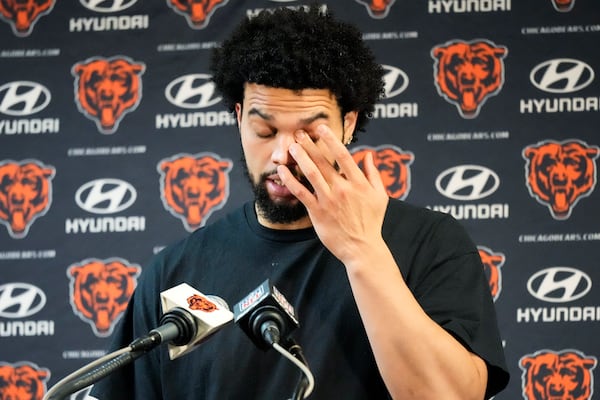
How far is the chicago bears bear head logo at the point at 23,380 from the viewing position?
2.70m

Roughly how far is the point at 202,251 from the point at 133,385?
0.85ft

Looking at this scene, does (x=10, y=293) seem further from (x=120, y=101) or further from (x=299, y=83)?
(x=299, y=83)

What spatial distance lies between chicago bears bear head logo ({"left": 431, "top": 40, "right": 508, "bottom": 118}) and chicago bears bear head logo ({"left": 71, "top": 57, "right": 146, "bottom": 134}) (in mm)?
1013

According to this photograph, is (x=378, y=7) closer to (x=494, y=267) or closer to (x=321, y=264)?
(x=494, y=267)

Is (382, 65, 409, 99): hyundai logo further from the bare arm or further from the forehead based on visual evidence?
the bare arm

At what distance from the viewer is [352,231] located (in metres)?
1.13

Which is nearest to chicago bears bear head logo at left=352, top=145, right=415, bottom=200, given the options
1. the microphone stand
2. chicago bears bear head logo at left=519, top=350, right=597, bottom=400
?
chicago bears bear head logo at left=519, top=350, right=597, bottom=400

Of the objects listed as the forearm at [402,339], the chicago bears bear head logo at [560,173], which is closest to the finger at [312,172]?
the forearm at [402,339]

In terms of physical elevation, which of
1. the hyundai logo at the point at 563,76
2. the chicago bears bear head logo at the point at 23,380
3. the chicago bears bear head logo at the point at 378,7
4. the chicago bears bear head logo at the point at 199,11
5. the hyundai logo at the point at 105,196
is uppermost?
the chicago bears bear head logo at the point at 199,11

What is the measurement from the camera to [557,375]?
255 centimetres

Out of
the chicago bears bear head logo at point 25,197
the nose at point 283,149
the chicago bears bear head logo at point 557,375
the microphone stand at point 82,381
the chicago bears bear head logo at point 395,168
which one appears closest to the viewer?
the microphone stand at point 82,381

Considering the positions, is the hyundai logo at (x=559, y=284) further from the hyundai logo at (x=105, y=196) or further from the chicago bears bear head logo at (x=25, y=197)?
the chicago bears bear head logo at (x=25, y=197)

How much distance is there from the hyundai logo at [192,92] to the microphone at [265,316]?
71.9 inches

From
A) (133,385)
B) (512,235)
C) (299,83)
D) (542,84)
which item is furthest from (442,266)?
(542,84)
